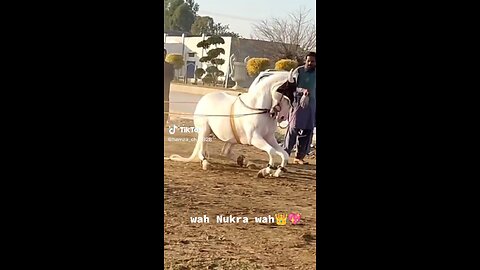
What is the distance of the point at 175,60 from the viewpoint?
8.77 ft

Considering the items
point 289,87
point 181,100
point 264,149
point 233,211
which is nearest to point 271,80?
point 289,87

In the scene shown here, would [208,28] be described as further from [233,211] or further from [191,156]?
[233,211]

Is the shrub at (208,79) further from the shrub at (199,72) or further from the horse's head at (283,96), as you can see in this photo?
the horse's head at (283,96)

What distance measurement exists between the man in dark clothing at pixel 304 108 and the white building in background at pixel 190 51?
32 centimetres

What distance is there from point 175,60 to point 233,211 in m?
0.71

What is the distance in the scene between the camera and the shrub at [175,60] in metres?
2.67

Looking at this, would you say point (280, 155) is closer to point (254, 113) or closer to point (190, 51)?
point (254, 113)

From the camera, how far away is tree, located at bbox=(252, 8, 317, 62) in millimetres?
2707

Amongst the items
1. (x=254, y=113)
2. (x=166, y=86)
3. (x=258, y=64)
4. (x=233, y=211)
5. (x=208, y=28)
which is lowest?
(x=233, y=211)

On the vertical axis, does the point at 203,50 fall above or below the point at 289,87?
above

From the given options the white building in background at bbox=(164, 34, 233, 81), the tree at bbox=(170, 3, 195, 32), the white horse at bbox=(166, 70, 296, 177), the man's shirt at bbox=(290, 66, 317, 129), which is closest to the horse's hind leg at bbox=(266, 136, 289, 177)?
the white horse at bbox=(166, 70, 296, 177)
